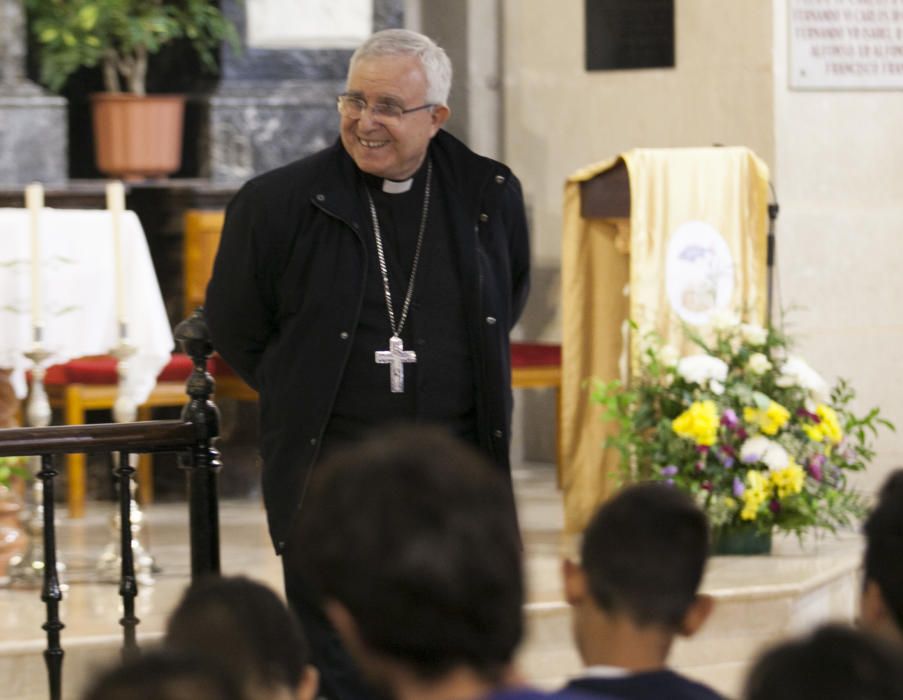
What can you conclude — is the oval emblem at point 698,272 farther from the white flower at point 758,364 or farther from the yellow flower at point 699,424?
the yellow flower at point 699,424

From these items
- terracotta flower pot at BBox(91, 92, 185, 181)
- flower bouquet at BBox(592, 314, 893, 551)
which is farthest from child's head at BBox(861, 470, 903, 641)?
terracotta flower pot at BBox(91, 92, 185, 181)

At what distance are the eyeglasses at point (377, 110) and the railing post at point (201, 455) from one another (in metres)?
0.68

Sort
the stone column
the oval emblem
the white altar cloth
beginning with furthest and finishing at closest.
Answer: the stone column → the oval emblem → the white altar cloth

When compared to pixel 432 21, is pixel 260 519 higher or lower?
lower

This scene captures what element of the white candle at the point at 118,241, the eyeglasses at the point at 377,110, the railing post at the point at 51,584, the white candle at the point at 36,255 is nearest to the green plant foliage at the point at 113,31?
the white candle at the point at 118,241

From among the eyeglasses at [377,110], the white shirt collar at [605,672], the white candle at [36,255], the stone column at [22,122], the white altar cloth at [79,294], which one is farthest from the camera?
the stone column at [22,122]

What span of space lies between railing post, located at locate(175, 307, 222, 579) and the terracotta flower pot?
14.3 feet

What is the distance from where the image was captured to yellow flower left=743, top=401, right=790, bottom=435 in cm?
625

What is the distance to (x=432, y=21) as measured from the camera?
9.91 m

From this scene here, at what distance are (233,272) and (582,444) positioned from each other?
3.33m

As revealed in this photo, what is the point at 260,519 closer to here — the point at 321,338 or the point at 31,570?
the point at 31,570

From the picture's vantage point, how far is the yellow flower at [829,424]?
20.9 ft

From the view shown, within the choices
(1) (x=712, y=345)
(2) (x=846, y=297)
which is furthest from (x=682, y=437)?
(2) (x=846, y=297)

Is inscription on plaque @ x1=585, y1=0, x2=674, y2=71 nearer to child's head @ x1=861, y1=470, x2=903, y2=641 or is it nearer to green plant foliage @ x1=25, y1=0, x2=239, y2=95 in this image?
green plant foliage @ x1=25, y1=0, x2=239, y2=95
